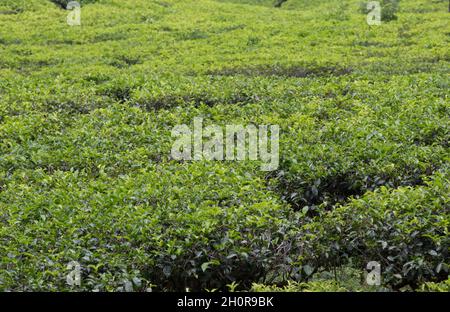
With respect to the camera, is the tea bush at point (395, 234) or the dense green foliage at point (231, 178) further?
the dense green foliage at point (231, 178)

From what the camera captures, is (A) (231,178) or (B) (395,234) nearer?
(B) (395,234)

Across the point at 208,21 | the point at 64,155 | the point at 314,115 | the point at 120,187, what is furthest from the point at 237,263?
the point at 208,21

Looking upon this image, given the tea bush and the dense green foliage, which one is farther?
the dense green foliage

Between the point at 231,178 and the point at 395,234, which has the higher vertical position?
the point at 231,178

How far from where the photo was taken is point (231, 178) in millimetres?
9422

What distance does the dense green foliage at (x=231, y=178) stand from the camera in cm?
770

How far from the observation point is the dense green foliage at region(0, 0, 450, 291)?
770cm

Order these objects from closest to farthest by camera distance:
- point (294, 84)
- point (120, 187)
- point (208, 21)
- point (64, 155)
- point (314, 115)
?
point (120, 187) < point (64, 155) < point (314, 115) < point (294, 84) < point (208, 21)

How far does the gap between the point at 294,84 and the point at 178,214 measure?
8154 mm
